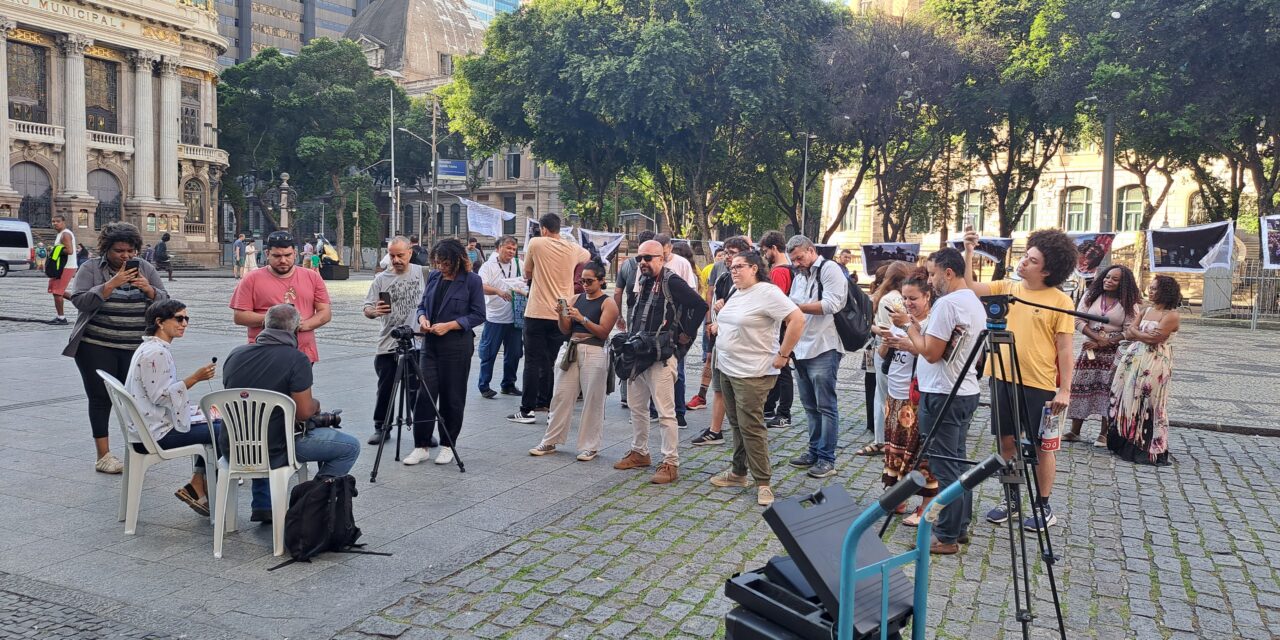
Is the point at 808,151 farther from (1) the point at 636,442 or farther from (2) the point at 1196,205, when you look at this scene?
Result: (1) the point at 636,442

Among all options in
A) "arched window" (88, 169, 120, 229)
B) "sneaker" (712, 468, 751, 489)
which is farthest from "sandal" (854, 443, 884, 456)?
"arched window" (88, 169, 120, 229)

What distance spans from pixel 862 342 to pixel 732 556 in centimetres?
285

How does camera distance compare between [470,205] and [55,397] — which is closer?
[55,397]

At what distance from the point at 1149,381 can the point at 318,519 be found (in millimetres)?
6735

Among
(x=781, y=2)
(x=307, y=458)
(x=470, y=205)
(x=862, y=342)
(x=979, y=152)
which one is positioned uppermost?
(x=781, y=2)

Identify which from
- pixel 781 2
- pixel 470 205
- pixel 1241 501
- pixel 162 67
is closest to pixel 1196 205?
pixel 781 2

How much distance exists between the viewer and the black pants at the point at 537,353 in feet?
28.0

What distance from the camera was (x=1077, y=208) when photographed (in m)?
50.1

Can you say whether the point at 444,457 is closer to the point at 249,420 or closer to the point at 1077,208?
the point at 249,420

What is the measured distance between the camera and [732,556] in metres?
5.39

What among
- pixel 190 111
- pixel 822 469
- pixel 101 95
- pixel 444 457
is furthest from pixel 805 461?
pixel 190 111

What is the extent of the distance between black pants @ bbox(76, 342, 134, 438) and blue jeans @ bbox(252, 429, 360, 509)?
1838 mm

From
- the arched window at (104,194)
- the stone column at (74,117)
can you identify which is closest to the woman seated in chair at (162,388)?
the stone column at (74,117)

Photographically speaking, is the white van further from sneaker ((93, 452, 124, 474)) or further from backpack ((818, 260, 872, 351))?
backpack ((818, 260, 872, 351))
